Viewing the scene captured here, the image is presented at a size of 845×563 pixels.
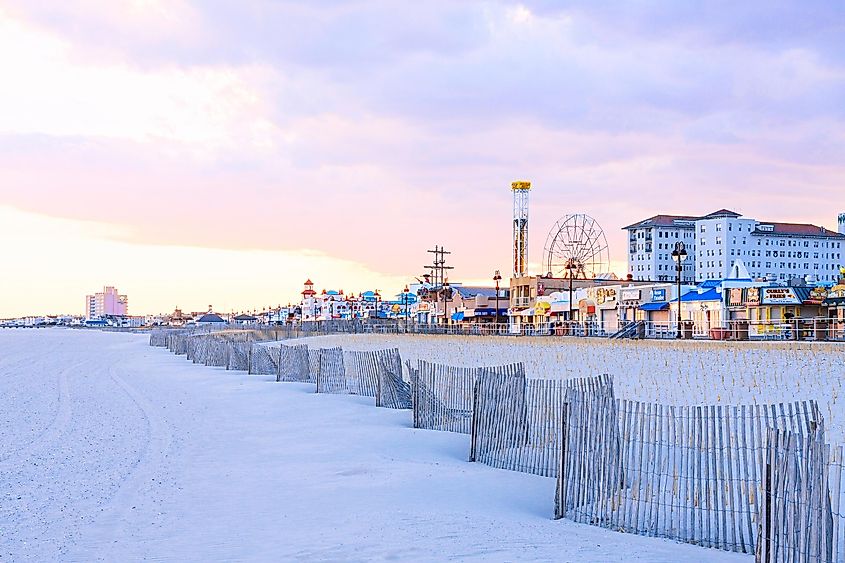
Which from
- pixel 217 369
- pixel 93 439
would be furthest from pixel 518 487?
pixel 217 369

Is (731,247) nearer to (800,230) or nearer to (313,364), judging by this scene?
(800,230)

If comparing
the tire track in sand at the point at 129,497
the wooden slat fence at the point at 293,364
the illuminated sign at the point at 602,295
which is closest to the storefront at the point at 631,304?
the illuminated sign at the point at 602,295

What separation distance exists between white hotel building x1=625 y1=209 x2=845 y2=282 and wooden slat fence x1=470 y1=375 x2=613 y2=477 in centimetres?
14922

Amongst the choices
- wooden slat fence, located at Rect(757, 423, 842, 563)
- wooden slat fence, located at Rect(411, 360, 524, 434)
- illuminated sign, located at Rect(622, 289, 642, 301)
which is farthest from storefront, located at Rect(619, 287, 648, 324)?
wooden slat fence, located at Rect(757, 423, 842, 563)

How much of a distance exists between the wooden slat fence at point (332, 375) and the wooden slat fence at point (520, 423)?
11.5m

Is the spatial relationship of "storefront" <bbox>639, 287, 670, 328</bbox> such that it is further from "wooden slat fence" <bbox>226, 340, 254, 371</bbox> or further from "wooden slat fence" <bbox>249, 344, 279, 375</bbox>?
"wooden slat fence" <bbox>249, 344, 279, 375</bbox>

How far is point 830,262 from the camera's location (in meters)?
167

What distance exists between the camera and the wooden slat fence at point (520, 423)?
39.9 feet

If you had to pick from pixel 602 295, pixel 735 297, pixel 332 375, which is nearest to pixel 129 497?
pixel 332 375

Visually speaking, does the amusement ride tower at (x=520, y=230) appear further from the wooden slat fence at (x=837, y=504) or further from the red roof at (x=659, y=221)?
the wooden slat fence at (x=837, y=504)

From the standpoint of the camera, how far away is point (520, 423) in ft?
41.5

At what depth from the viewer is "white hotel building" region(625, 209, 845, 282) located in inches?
6191

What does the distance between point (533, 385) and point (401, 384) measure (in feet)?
26.6

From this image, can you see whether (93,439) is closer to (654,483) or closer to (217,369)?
(654,483)
